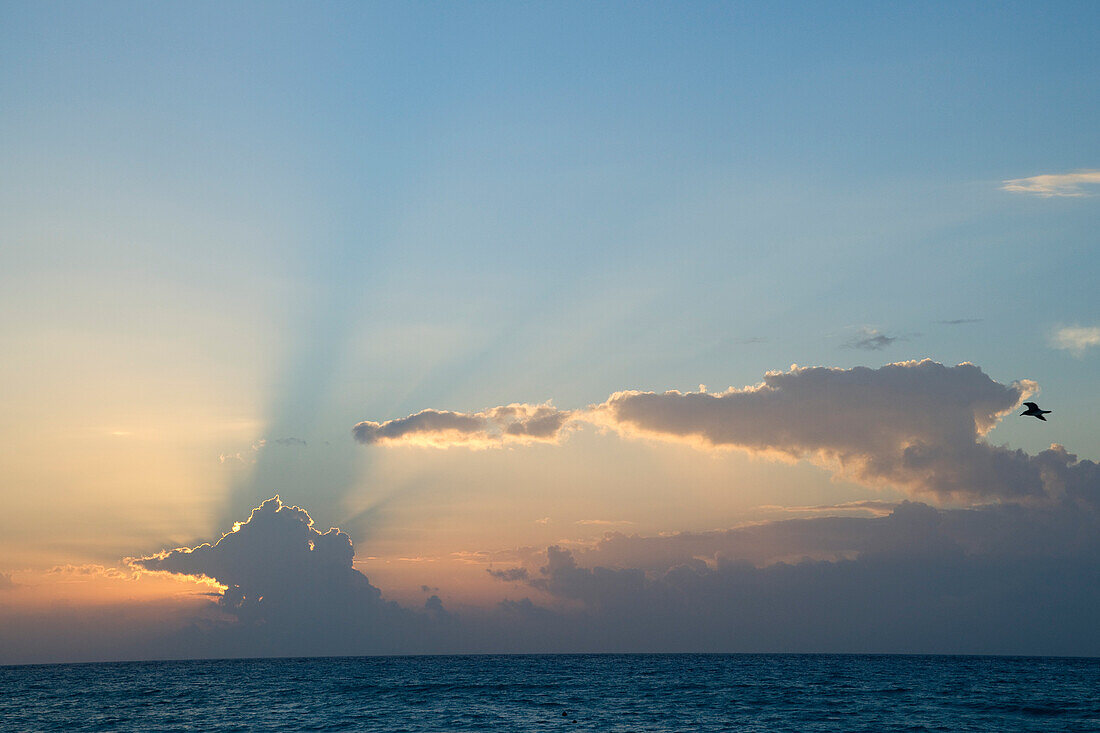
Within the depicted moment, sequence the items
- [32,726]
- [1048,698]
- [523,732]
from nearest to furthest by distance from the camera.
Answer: [523,732] < [32,726] < [1048,698]

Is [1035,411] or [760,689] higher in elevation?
[1035,411]

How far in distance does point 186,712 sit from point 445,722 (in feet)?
130

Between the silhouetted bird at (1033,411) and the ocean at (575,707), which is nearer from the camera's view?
the silhouetted bird at (1033,411)

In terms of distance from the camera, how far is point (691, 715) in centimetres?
9894

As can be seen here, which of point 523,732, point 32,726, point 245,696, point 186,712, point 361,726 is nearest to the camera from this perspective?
point 523,732

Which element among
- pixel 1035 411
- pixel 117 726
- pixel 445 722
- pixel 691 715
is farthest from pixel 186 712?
pixel 1035 411

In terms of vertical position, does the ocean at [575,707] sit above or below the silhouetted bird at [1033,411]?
below

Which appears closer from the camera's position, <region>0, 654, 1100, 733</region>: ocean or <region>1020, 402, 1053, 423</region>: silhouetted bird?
<region>1020, 402, 1053, 423</region>: silhouetted bird

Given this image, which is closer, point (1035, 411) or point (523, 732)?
point (1035, 411)

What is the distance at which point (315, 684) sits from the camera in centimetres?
17162

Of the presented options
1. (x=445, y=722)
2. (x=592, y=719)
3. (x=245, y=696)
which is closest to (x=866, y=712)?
(x=592, y=719)

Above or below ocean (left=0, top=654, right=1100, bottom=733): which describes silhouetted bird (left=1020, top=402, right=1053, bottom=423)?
above

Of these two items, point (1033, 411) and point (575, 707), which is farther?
point (575, 707)

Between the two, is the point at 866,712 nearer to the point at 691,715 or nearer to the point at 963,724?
the point at 963,724
